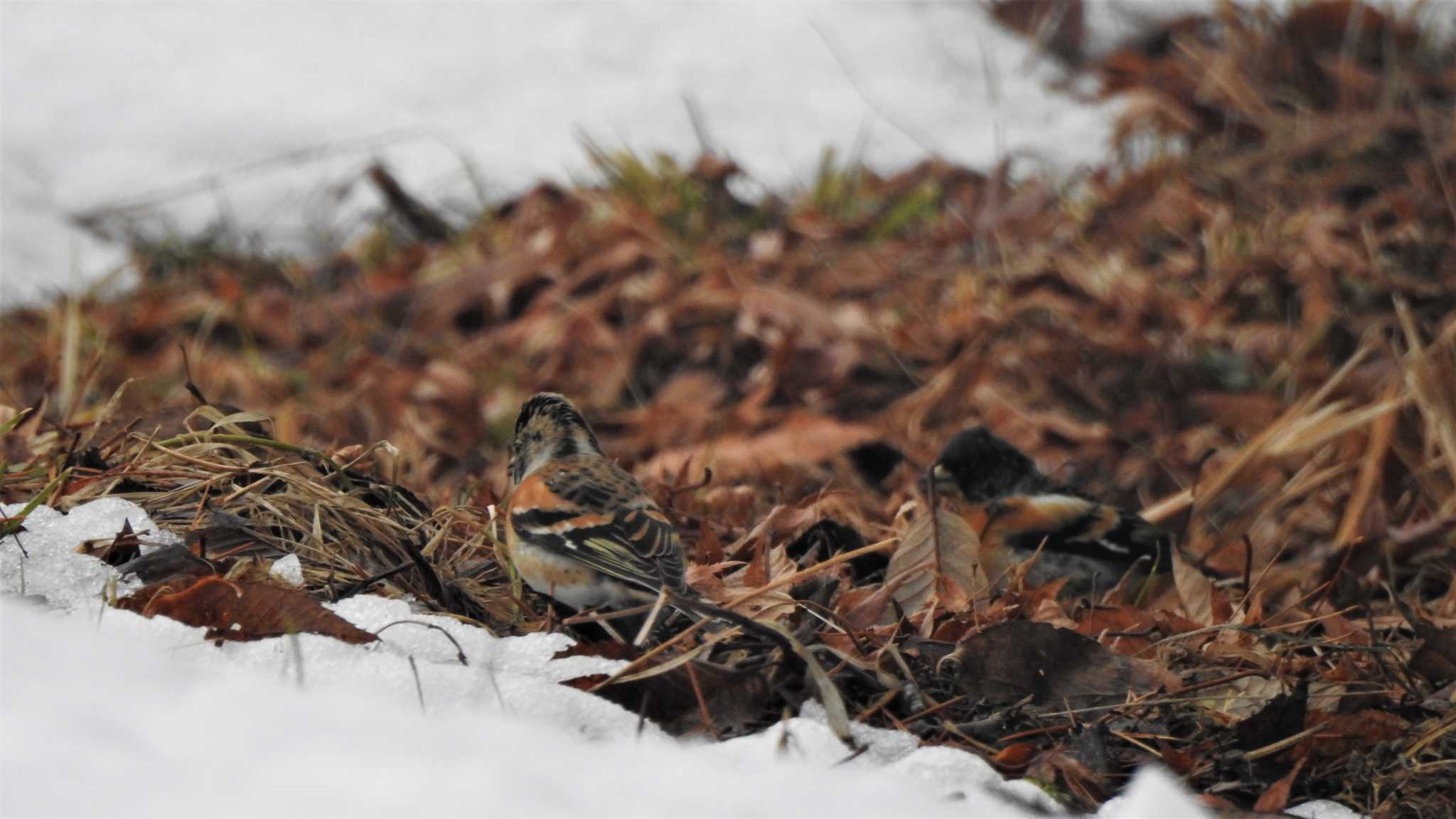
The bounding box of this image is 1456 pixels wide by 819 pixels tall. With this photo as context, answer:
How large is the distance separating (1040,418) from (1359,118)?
2792mm

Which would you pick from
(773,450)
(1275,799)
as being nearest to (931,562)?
(1275,799)

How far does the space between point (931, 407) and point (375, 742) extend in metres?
3.80

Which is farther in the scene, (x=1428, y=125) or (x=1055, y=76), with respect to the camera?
(x=1055, y=76)

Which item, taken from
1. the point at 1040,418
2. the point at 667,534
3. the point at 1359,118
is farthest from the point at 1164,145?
the point at 667,534

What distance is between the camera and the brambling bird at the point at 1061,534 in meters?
3.36

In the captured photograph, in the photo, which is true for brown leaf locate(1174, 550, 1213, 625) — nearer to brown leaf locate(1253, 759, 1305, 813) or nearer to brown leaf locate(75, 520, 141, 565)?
brown leaf locate(1253, 759, 1305, 813)

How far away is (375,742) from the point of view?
1726 millimetres

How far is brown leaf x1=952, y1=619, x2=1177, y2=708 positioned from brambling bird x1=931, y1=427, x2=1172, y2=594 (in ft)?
2.68

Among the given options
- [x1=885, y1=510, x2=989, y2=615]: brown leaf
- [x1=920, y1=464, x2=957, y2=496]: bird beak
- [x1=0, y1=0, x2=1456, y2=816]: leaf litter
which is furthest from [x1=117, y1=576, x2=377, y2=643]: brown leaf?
[x1=920, y1=464, x2=957, y2=496]: bird beak

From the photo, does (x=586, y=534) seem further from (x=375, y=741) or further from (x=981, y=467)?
(x=981, y=467)

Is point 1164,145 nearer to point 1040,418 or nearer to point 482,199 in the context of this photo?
point 1040,418

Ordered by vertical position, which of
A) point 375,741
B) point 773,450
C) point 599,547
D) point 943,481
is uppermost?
point 375,741

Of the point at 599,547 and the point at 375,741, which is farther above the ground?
the point at 375,741

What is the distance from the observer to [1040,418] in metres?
5.18
